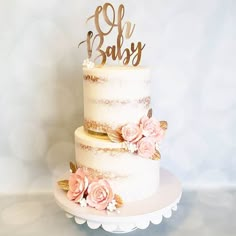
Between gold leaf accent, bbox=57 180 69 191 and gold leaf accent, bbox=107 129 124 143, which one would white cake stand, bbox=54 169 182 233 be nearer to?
gold leaf accent, bbox=57 180 69 191

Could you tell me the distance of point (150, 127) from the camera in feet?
3.52

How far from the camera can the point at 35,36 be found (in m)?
1.42

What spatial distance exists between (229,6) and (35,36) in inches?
31.0

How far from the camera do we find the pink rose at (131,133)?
3.47 feet

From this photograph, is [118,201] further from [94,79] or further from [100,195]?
[94,79]

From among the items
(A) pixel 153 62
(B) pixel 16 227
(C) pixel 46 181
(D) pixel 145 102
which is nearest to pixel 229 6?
(A) pixel 153 62

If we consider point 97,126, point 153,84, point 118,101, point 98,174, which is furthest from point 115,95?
point 153,84

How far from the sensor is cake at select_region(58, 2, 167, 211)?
106 cm

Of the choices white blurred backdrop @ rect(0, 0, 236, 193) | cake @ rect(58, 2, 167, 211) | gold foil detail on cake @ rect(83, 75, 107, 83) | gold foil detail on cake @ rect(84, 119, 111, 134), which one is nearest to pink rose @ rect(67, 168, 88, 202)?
cake @ rect(58, 2, 167, 211)

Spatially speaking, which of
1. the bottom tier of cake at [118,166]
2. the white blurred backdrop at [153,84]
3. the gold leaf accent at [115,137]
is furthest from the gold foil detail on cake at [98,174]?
the white blurred backdrop at [153,84]

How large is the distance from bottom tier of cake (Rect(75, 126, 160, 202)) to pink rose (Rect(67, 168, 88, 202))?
4 centimetres

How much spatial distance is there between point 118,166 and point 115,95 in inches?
8.6

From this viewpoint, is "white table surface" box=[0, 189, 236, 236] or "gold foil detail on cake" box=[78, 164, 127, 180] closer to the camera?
"gold foil detail on cake" box=[78, 164, 127, 180]

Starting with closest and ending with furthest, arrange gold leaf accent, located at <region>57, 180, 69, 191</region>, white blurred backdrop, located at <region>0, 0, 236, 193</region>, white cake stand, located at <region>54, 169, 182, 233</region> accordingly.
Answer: white cake stand, located at <region>54, 169, 182, 233</region> → gold leaf accent, located at <region>57, 180, 69, 191</region> → white blurred backdrop, located at <region>0, 0, 236, 193</region>
